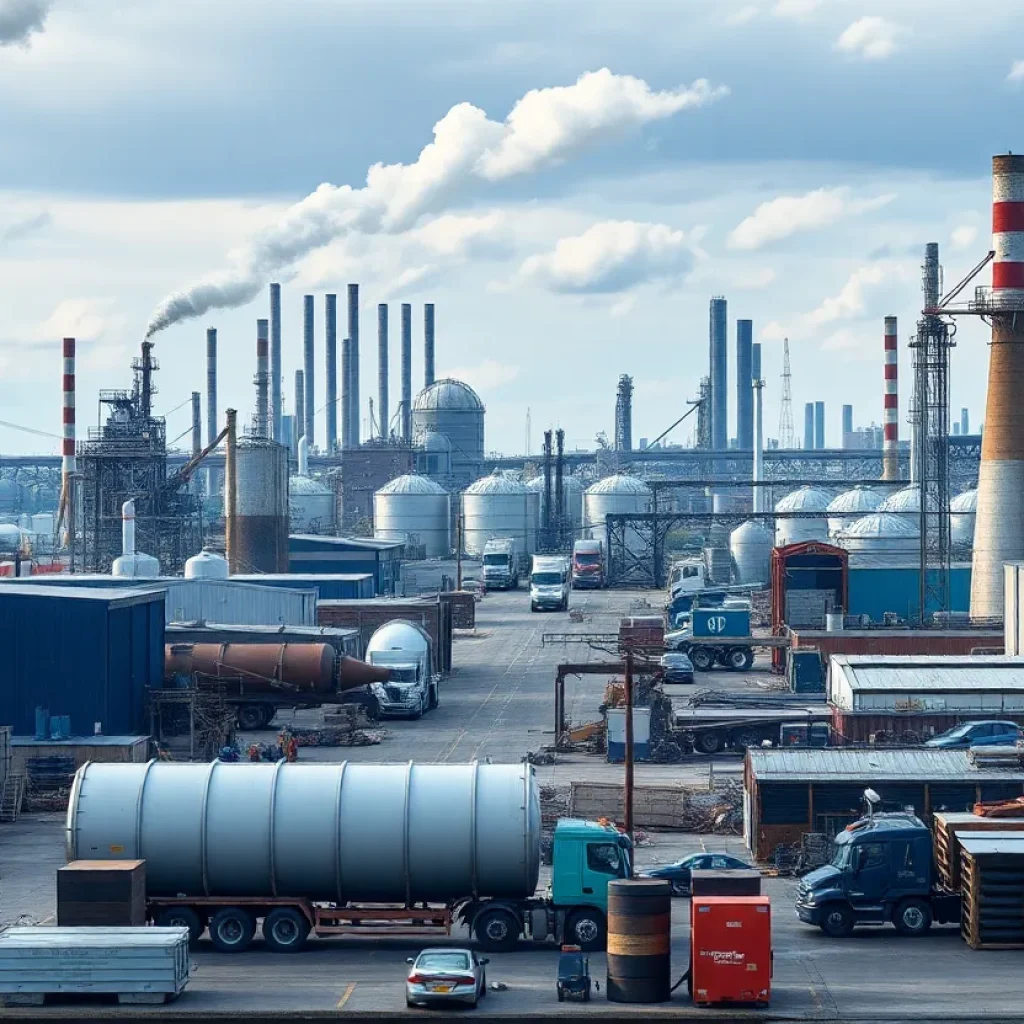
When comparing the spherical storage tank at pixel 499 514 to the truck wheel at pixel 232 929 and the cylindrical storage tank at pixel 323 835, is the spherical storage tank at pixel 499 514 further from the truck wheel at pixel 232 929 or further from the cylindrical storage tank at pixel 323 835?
the truck wheel at pixel 232 929

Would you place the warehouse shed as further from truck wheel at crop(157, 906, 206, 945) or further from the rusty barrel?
truck wheel at crop(157, 906, 206, 945)

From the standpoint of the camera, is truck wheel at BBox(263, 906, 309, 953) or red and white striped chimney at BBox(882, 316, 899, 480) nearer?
truck wheel at BBox(263, 906, 309, 953)

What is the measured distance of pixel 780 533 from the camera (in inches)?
4811

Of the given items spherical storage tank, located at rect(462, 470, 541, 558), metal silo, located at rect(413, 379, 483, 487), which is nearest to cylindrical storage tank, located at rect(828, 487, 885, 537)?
spherical storage tank, located at rect(462, 470, 541, 558)

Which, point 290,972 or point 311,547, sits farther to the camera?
point 311,547

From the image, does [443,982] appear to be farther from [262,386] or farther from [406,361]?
[406,361]

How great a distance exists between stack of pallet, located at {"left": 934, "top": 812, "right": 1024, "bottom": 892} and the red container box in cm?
541

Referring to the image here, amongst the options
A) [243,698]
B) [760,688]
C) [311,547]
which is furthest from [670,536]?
[243,698]

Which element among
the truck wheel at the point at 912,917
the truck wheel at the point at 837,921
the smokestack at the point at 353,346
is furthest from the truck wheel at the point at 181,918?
the smokestack at the point at 353,346

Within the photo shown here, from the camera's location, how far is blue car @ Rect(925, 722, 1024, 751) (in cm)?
4572

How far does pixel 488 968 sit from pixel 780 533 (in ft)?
317

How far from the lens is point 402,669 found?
5775 cm

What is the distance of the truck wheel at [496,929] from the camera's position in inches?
1118

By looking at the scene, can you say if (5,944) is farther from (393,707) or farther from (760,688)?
(760,688)
